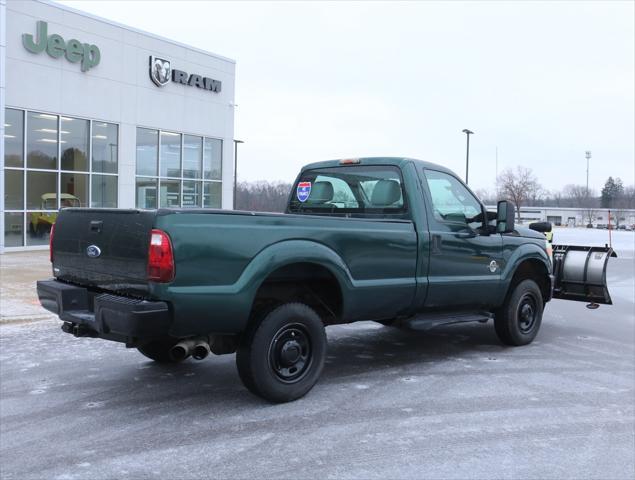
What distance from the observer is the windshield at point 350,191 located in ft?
20.3

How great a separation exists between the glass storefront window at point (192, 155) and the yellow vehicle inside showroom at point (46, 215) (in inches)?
212

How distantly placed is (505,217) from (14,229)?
644 inches

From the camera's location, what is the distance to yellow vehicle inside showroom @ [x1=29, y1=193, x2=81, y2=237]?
63.4 ft

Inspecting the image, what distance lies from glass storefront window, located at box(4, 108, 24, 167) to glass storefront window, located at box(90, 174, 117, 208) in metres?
2.66

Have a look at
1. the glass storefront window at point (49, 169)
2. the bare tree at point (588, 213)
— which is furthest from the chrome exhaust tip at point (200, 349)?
the bare tree at point (588, 213)

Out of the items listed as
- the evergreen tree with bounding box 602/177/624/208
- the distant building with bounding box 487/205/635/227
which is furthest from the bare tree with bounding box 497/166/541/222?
the evergreen tree with bounding box 602/177/624/208

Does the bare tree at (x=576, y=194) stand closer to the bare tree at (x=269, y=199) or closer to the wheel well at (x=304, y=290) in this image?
the bare tree at (x=269, y=199)

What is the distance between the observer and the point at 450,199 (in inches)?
257

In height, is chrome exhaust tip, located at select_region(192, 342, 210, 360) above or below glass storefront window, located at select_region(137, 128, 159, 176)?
below

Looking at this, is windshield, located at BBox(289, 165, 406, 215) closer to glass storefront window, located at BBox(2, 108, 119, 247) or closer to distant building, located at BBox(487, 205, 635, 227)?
glass storefront window, located at BBox(2, 108, 119, 247)

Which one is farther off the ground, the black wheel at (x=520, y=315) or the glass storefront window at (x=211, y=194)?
the glass storefront window at (x=211, y=194)

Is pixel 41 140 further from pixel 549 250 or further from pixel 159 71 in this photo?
pixel 549 250

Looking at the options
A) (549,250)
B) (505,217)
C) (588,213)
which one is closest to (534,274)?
(549,250)

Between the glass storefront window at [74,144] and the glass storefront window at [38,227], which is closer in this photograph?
the glass storefront window at [38,227]
